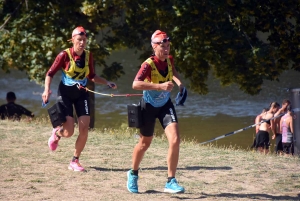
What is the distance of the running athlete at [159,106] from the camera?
7965mm

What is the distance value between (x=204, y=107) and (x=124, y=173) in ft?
82.3

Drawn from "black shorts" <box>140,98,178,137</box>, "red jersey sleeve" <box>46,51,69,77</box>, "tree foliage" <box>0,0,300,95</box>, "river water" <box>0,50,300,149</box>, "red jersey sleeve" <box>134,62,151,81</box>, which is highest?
"tree foliage" <box>0,0,300,95</box>

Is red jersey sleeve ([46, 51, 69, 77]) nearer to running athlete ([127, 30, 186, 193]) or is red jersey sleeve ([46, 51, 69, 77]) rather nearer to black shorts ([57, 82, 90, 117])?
black shorts ([57, 82, 90, 117])

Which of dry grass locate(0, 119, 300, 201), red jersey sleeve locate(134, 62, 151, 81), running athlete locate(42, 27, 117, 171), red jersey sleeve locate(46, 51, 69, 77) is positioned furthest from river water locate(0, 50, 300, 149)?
red jersey sleeve locate(134, 62, 151, 81)

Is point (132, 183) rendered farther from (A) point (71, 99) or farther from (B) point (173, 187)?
(A) point (71, 99)

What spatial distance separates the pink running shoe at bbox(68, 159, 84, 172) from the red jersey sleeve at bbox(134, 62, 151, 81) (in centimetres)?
211

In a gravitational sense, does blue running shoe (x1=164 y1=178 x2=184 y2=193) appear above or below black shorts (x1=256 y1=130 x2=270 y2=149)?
above

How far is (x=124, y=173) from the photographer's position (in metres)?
9.48

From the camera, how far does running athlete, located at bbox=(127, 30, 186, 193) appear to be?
7.96m

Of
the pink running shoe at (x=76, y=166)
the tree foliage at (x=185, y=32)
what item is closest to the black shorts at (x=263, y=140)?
the tree foliage at (x=185, y=32)

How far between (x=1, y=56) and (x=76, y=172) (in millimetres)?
10470

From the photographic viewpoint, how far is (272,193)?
835cm

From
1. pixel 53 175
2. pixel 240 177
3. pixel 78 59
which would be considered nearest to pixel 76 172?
pixel 53 175

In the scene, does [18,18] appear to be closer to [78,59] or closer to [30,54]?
[30,54]
